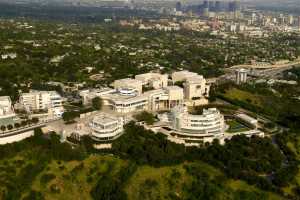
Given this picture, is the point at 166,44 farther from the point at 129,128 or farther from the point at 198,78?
the point at 129,128

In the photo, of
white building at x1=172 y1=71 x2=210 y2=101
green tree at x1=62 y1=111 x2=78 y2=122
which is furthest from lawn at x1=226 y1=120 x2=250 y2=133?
green tree at x1=62 y1=111 x2=78 y2=122

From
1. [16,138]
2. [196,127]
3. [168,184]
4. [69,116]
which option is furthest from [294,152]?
[16,138]

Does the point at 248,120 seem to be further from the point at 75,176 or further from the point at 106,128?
the point at 75,176

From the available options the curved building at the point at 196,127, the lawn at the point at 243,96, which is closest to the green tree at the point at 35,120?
the curved building at the point at 196,127

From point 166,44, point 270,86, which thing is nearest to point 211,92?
point 270,86

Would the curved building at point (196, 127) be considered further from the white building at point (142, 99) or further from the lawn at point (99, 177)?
the white building at point (142, 99)

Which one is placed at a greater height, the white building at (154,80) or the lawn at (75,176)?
the white building at (154,80)
